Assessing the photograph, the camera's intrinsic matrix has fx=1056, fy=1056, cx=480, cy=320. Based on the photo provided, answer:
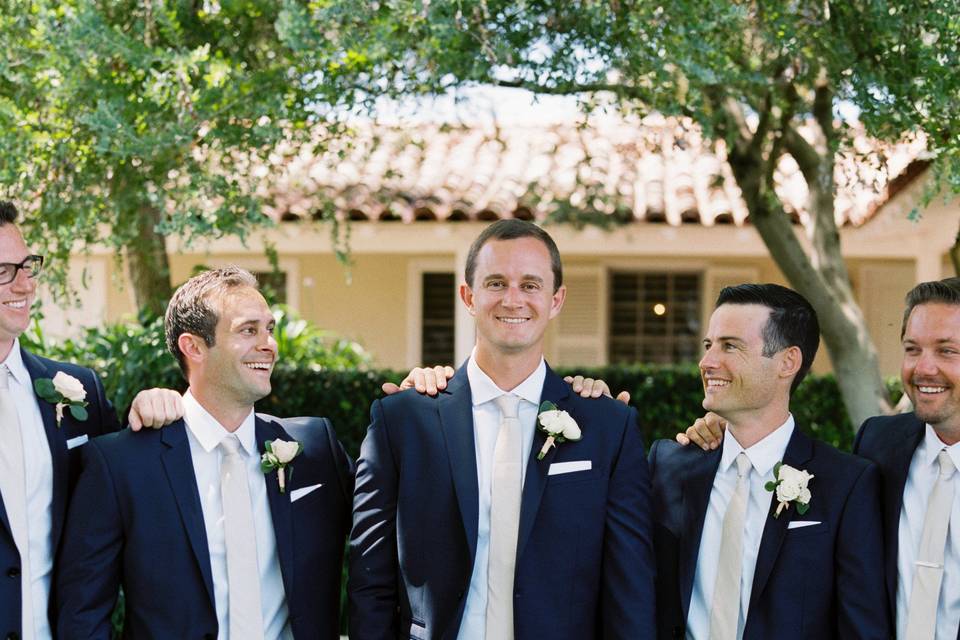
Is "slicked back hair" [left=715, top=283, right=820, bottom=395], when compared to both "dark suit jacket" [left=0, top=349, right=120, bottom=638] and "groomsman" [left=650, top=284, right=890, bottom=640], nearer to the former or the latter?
"groomsman" [left=650, top=284, right=890, bottom=640]

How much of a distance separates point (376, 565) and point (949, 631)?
1.79 metres

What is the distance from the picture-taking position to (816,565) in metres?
3.36

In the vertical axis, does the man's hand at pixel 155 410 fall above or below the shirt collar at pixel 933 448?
above

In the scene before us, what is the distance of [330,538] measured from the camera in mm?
3576

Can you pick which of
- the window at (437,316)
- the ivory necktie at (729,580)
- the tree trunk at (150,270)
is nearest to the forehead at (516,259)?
the ivory necktie at (729,580)

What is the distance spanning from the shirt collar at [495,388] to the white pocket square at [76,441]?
4.33 feet

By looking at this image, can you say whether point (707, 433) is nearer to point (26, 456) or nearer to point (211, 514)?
point (211, 514)

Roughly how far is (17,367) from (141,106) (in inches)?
66.5

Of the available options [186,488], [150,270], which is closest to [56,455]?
[186,488]

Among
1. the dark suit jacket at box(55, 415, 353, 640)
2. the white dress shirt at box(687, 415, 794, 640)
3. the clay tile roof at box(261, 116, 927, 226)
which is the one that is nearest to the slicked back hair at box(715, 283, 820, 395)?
the white dress shirt at box(687, 415, 794, 640)

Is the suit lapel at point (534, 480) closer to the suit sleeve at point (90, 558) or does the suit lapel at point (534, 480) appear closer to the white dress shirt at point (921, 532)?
the white dress shirt at point (921, 532)

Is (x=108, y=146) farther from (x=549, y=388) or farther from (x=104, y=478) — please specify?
(x=549, y=388)

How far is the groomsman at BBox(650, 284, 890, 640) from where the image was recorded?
3.33 m

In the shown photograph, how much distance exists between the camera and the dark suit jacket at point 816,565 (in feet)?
10.8
